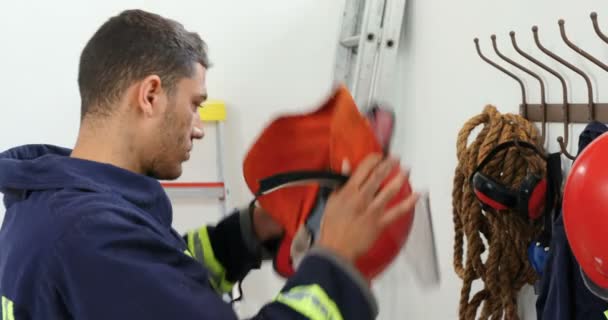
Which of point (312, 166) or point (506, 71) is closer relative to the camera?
point (312, 166)

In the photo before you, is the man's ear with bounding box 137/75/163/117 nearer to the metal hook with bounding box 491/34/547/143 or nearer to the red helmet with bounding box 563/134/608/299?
the red helmet with bounding box 563/134/608/299

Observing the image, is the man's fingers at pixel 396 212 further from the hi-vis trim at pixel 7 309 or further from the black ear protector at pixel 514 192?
the hi-vis trim at pixel 7 309

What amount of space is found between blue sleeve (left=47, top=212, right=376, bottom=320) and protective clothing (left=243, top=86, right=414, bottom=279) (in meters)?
0.08

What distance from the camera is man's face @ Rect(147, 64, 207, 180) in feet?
3.02

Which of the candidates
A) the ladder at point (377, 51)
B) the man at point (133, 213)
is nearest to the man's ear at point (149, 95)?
the man at point (133, 213)

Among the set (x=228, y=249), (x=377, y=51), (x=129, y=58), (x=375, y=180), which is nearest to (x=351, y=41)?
(x=377, y=51)

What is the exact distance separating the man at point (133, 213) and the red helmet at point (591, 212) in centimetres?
23

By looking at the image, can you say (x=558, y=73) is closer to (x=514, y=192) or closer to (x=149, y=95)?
(x=514, y=192)

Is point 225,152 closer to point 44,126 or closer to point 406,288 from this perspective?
point 44,126

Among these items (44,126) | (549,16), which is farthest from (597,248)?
(44,126)

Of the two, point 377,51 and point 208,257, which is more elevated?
point 377,51

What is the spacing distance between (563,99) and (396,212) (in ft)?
1.77

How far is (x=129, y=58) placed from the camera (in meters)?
0.92

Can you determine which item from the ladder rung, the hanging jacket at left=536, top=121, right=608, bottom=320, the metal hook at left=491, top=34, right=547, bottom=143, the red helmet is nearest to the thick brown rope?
the metal hook at left=491, top=34, right=547, bottom=143
